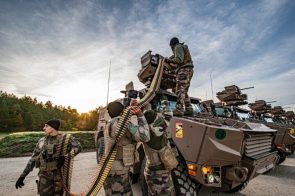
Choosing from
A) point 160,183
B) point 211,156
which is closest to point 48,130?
point 160,183

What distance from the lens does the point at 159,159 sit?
2.65 meters

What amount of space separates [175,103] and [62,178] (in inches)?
101

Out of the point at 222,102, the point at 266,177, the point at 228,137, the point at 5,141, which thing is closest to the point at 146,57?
the point at 228,137

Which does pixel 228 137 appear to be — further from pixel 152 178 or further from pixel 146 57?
pixel 146 57

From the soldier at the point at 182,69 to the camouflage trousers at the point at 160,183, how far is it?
1420 mm

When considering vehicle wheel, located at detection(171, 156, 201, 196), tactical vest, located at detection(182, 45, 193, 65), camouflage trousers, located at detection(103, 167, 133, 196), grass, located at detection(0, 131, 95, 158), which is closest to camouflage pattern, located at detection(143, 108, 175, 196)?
vehicle wheel, located at detection(171, 156, 201, 196)

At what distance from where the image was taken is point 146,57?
4.32 metres

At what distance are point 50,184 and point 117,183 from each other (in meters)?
1.16

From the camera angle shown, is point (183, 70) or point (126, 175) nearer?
point (126, 175)

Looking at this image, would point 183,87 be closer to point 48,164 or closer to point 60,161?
point 60,161

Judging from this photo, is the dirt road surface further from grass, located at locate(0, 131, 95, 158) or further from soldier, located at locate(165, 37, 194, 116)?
grass, located at locate(0, 131, 95, 158)

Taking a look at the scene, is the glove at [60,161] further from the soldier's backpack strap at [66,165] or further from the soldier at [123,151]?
the soldier at [123,151]

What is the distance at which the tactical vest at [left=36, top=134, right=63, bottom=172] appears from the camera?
9.34 feet

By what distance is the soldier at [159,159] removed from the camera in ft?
8.38
